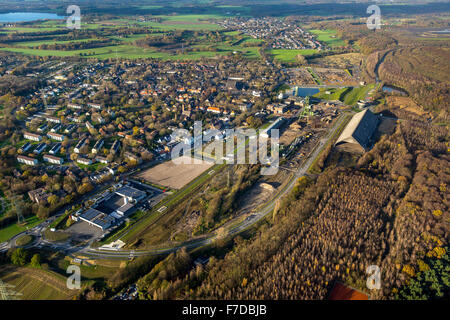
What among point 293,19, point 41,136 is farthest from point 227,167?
point 293,19

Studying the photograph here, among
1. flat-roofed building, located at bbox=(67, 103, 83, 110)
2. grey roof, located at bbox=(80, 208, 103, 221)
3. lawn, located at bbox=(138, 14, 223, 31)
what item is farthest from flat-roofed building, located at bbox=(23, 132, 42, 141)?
lawn, located at bbox=(138, 14, 223, 31)

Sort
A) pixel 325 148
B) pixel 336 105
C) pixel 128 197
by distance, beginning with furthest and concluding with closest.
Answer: pixel 336 105
pixel 325 148
pixel 128 197

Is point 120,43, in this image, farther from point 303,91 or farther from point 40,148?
point 40,148

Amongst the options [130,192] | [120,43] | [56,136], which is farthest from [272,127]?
[120,43]

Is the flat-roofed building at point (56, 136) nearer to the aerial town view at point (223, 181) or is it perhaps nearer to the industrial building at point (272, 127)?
the aerial town view at point (223, 181)

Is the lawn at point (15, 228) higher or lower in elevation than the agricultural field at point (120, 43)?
lower

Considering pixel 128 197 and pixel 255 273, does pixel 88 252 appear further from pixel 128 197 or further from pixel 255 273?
pixel 255 273

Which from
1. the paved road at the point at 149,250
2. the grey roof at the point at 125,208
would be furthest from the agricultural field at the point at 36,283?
the grey roof at the point at 125,208
